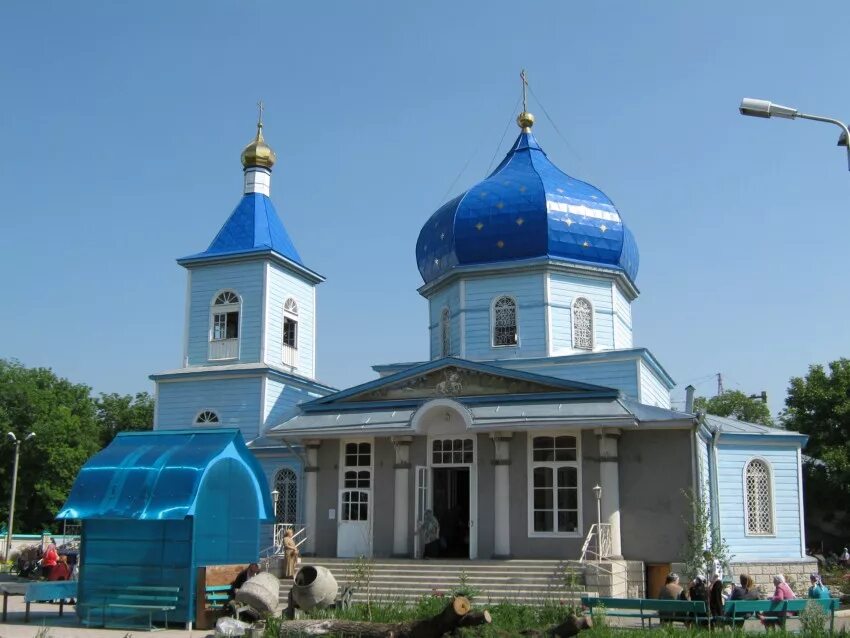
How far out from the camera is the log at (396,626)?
10703 millimetres

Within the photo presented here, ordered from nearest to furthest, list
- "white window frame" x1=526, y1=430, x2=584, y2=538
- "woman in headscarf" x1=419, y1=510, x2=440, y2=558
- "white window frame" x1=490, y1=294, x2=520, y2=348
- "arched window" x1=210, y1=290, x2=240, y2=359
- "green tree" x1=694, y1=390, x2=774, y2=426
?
1. "white window frame" x1=526, y1=430, x2=584, y2=538
2. "woman in headscarf" x1=419, y1=510, x2=440, y2=558
3. "white window frame" x1=490, y1=294, x2=520, y2=348
4. "arched window" x1=210, y1=290, x2=240, y2=359
5. "green tree" x1=694, y1=390, x2=774, y2=426

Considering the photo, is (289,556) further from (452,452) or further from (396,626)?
(396,626)

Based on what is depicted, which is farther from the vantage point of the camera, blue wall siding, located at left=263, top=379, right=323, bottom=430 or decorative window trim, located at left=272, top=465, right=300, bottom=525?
blue wall siding, located at left=263, top=379, right=323, bottom=430

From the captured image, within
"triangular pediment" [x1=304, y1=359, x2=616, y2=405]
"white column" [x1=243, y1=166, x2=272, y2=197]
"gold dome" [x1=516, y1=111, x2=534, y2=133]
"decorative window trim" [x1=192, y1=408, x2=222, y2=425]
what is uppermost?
"gold dome" [x1=516, y1=111, x2=534, y2=133]

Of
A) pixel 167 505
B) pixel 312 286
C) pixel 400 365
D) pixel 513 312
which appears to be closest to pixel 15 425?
pixel 312 286

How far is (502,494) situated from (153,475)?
7.04m

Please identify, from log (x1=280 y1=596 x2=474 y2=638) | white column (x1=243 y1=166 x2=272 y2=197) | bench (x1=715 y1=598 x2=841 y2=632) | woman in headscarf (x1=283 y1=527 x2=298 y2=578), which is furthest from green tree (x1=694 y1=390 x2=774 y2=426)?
log (x1=280 y1=596 x2=474 y2=638)

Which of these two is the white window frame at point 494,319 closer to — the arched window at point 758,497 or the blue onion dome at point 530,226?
the blue onion dome at point 530,226

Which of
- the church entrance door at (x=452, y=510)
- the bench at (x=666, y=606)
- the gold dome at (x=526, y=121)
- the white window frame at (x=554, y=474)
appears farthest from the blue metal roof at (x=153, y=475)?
the gold dome at (x=526, y=121)

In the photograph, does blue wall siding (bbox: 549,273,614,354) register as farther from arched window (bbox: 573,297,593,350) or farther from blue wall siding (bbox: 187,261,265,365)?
blue wall siding (bbox: 187,261,265,365)

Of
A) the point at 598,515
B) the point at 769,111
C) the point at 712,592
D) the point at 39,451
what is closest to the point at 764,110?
the point at 769,111

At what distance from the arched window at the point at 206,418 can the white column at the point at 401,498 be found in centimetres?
686

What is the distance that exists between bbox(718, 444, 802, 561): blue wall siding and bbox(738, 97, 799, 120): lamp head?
1294 centimetres

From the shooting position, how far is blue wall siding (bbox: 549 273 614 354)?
2431 centimetres
